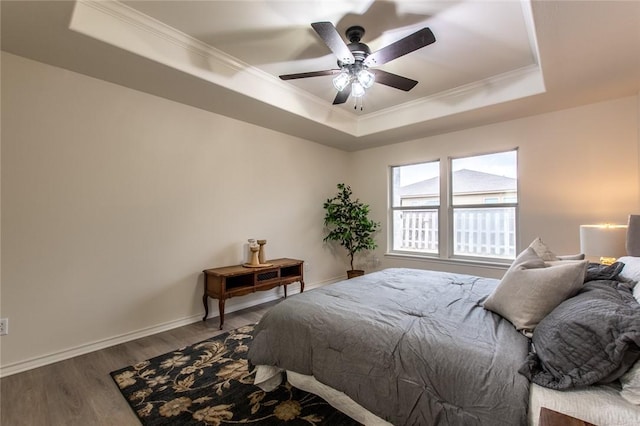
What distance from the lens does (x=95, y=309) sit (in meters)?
2.58

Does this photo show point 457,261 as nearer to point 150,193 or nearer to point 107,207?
point 150,193

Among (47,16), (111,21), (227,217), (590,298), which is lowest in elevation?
(590,298)

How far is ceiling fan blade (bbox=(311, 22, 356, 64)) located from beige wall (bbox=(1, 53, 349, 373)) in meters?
1.91

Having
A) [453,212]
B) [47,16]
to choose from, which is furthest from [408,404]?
[453,212]

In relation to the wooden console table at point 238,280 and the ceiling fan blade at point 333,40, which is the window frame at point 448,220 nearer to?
the wooden console table at point 238,280

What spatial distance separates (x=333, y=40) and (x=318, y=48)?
69 cm

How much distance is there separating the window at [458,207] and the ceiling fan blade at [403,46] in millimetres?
2460

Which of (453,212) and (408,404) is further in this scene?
(453,212)

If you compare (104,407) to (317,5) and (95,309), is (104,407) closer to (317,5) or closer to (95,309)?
(95,309)

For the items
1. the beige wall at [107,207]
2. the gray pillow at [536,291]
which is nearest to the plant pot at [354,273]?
the beige wall at [107,207]

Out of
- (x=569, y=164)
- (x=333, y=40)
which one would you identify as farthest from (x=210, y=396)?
(x=569, y=164)

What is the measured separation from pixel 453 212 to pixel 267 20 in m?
3.47

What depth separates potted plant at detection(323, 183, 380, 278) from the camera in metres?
4.73

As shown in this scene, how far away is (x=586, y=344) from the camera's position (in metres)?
1.02
